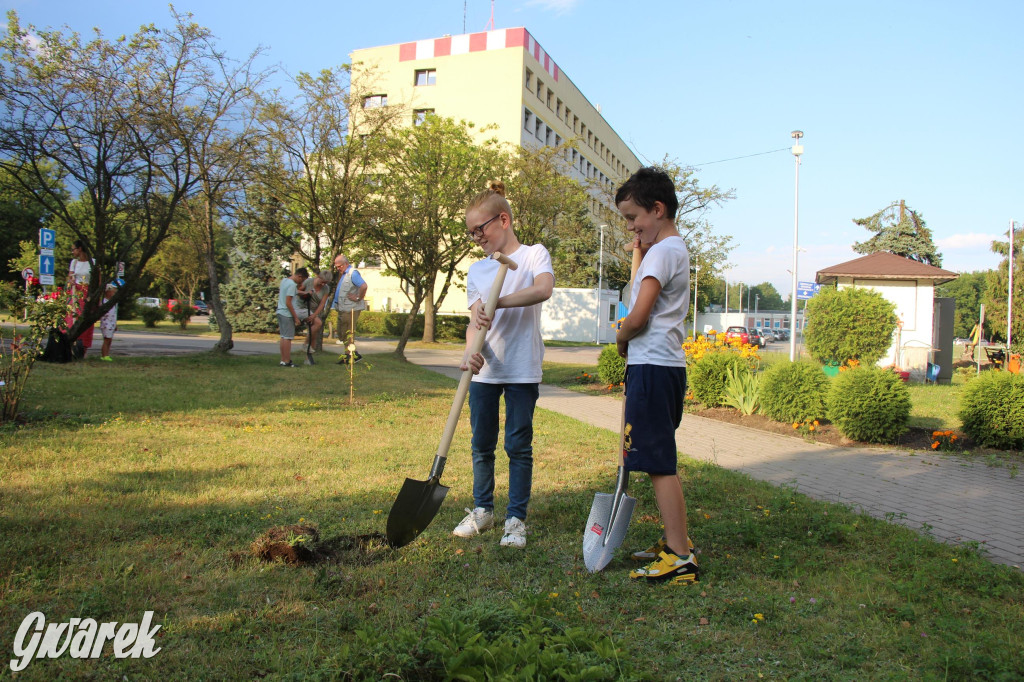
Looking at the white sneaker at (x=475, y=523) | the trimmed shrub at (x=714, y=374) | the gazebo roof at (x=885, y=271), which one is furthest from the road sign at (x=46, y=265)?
the gazebo roof at (x=885, y=271)

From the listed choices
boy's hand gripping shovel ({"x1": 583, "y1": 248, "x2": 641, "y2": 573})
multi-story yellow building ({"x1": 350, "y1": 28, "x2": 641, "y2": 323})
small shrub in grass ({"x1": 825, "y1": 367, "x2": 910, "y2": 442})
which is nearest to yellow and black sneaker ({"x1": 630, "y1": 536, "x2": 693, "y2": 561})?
boy's hand gripping shovel ({"x1": 583, "y1": 248, "x2": 641, "y2": 573})

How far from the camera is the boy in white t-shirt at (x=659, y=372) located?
124 inches

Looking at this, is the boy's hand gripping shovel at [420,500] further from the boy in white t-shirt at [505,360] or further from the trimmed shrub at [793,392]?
the trimmed shrub at [793,392]

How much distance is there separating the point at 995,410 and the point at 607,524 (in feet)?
20.0

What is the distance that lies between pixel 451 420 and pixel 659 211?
1.48m

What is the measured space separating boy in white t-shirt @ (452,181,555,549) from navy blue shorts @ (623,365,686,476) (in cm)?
63

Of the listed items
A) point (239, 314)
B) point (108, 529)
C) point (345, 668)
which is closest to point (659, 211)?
point (345, 668)

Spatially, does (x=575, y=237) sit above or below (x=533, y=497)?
above

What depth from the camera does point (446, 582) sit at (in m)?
2.96

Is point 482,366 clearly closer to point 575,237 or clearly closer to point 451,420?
point 451,420

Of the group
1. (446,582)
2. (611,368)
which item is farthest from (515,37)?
(446,582)

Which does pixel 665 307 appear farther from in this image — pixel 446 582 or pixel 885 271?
pixel 885 271

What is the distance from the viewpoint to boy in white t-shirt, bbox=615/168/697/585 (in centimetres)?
314

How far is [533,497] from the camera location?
4.59 metres
